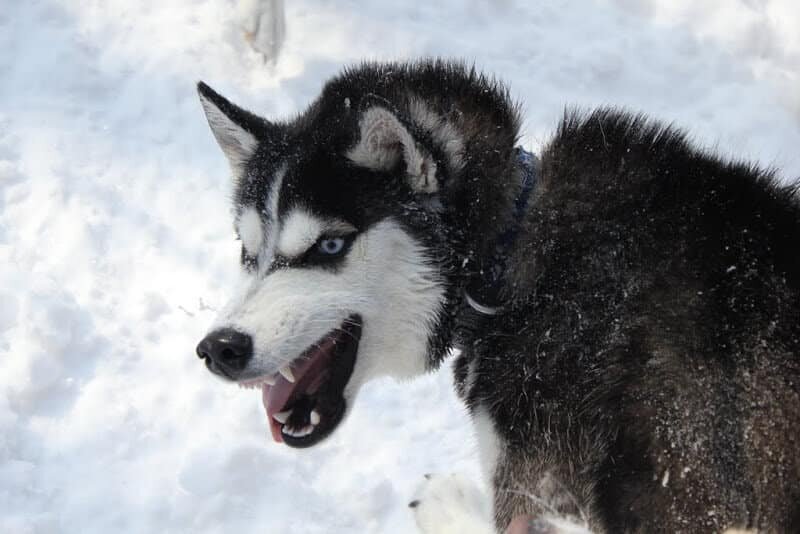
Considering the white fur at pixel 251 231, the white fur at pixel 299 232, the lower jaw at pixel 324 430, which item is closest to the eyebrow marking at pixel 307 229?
the white fur at pixel 299 232

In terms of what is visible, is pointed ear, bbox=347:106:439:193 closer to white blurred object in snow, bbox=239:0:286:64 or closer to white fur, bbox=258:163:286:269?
white fur, bbox=258:163:286:269

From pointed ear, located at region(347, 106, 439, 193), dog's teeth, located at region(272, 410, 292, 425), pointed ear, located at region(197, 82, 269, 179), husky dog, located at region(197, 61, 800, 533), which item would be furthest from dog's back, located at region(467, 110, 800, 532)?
pointed ear, located at region(197, 82, 269, 179)

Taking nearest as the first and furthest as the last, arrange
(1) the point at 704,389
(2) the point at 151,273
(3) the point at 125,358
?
1. (1) the point at 704,389
2. (3) the point at 125,358
3. (2) the point at 151,273

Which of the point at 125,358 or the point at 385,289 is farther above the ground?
the point at 385,289

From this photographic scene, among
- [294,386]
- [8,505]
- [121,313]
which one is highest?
[294,386]

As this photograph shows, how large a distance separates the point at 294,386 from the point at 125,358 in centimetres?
164

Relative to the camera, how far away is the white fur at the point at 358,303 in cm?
238

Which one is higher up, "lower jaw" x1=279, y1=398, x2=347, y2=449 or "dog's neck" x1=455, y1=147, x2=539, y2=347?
"dog's neck" x1=455, y1=147, x2=539, y2=347

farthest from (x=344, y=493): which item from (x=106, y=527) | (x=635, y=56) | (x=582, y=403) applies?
(x=635, y=56)

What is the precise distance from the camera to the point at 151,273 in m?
4.23

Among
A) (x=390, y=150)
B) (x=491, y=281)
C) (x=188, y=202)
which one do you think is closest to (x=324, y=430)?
(x=491, y=281)

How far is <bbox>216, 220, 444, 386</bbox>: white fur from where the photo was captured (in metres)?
2.38

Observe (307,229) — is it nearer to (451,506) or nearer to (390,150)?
(390,150)

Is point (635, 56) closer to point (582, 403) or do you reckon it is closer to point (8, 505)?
point (582, 403)
